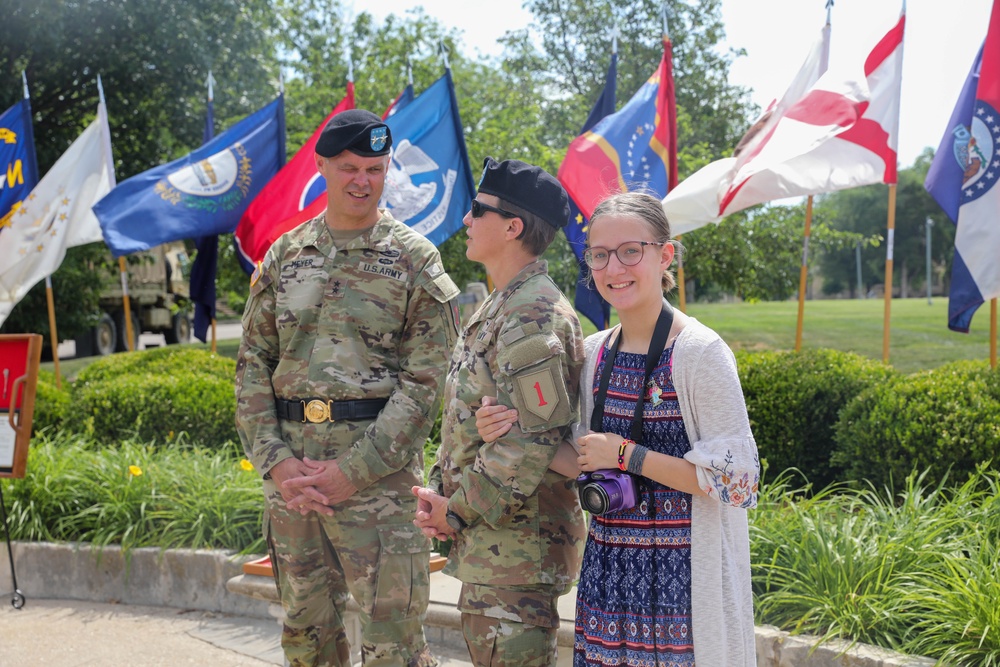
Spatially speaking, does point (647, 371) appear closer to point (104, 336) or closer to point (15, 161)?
point (15, 161)

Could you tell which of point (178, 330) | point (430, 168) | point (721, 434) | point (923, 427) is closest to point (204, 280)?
point (430, 168)

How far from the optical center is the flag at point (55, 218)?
8.77 m

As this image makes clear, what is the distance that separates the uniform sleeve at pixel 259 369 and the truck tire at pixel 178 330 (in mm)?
21146

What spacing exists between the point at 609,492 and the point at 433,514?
61cm

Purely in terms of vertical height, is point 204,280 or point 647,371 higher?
point 204,280

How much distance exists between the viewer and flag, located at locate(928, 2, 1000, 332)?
5.44 m

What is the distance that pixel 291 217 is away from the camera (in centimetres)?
752

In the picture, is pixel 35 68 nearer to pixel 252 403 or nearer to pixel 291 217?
pixel 291 217

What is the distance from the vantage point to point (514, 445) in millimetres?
2408

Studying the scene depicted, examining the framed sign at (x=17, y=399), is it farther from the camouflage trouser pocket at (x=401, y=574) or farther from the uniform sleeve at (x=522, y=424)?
the uniform sleeve at (x=522, y=424)

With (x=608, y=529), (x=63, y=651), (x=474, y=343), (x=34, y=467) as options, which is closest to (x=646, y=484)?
(x=608, y=529)

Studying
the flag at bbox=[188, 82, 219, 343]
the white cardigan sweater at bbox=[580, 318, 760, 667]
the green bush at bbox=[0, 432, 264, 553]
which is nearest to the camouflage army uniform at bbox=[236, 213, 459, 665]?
the white cardigan sweater at bbox=[580, 318, 760, 667]

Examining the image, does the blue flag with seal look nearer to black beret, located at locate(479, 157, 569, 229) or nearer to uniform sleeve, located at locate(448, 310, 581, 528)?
black beret, located at locate(479, 157, 569, 229)

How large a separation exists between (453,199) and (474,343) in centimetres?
503
